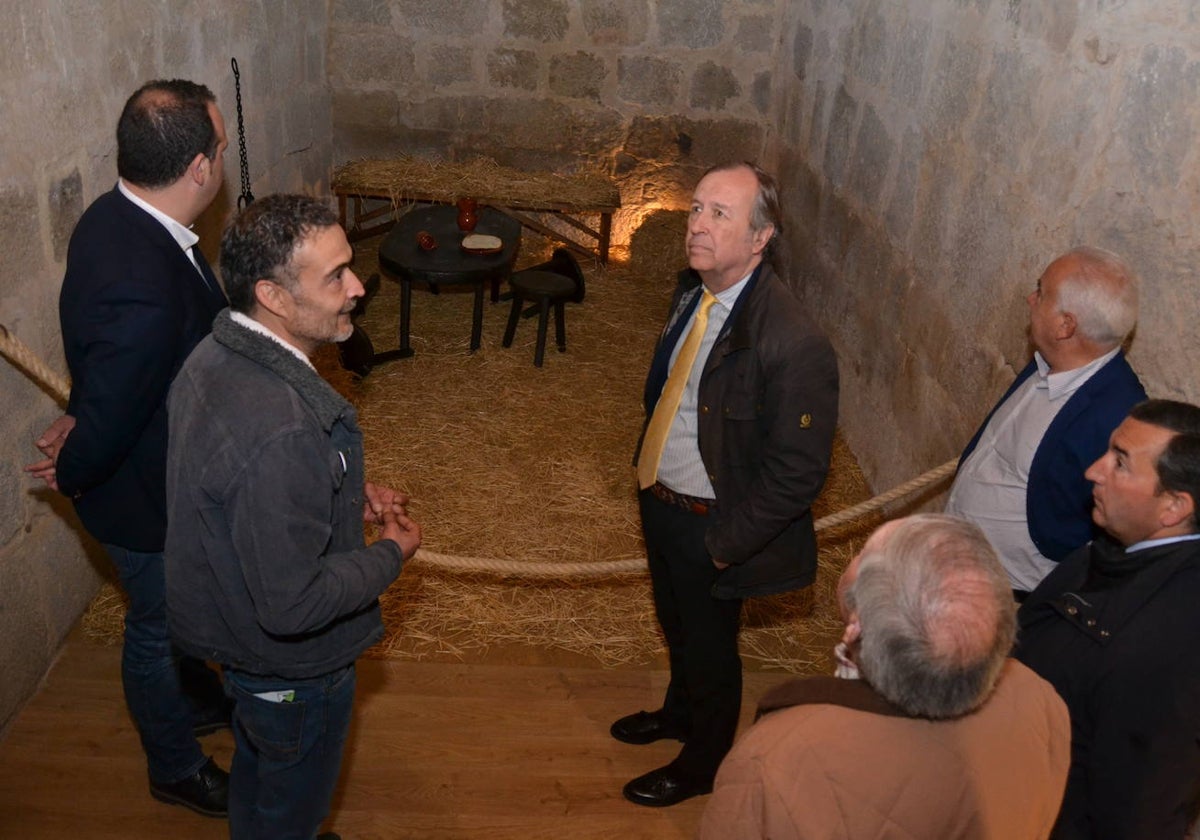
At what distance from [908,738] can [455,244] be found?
5380mm

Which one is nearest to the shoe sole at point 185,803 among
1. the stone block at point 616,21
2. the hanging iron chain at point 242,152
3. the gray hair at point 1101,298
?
the gray hair at point 1101,298

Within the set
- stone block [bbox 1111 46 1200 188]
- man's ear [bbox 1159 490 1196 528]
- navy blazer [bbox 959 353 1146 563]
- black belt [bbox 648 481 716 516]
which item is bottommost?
black belt [bbox 648 481 716 516]

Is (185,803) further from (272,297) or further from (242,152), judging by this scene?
(242,152)

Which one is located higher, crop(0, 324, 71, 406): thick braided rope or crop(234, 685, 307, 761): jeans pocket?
crop(0, 324, 71, 406): thick braided rope

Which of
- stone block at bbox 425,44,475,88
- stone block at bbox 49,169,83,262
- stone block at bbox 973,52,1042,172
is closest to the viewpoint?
stone block at bbox 49,169,83,262

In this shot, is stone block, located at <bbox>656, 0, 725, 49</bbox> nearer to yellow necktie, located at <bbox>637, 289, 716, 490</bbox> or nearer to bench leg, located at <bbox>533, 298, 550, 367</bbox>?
bench leg, located at <bbox>533, 298, 550, 367</bbox>

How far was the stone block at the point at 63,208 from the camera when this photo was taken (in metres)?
3.68

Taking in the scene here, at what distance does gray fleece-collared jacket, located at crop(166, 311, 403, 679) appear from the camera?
2.05 m

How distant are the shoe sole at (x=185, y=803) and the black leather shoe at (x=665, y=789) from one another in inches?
51.6

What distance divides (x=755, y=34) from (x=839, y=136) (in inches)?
84.4

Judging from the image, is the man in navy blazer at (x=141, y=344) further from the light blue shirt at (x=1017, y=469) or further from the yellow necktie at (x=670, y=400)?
the light blue shirt at (x=1017, y=469)

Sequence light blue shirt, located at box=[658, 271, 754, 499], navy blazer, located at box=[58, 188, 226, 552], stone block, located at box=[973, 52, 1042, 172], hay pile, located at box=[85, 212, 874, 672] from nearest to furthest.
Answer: navy blazer, located at box=[58, 188, 226, 552]
light blue shirt, located at box=[658, 271, 754, 499]
stone block, located at box=[973, 52, 1042, 172]
hay pile, located at box=[85, 212, 874, 672]

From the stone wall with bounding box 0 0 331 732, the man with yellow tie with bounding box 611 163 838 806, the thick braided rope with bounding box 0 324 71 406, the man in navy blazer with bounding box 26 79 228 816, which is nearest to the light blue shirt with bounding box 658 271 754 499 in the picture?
the man with yellow tie with bounding box 611 163 838 806

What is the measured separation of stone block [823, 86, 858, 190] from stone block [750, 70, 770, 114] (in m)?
1.79
